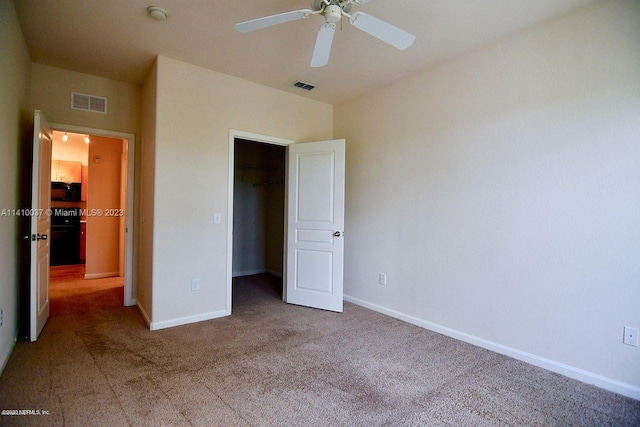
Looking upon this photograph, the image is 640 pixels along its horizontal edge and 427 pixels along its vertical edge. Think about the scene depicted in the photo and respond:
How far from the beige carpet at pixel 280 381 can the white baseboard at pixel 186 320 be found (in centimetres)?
A: 9

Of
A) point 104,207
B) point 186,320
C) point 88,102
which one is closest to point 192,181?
point 186,320

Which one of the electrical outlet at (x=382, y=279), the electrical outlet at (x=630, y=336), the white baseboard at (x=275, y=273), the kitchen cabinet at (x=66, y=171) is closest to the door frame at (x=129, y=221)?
the white baseboard at (x=275, y=273)

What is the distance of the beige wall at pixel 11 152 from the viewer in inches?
87.4

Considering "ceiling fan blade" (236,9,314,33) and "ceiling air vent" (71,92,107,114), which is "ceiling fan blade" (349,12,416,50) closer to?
"ceiling fan blade" (236,9,314,33)

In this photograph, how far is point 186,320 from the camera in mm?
3271

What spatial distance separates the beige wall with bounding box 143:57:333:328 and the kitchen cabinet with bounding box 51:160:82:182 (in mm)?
5158

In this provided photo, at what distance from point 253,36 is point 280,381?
2.77m

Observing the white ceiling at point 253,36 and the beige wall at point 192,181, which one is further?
the beige wall at point 192,181

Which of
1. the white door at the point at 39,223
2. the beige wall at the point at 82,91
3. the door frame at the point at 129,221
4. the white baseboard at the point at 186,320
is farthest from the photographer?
the door frame at the point at 129,221

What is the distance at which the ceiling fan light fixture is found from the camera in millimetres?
2340

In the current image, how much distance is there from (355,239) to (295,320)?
1.28 m

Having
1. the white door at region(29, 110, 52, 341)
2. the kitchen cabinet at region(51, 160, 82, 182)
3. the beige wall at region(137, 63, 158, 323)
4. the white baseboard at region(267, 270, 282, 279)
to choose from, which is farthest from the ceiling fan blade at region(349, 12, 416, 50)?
the kitchen cabinet at region(51, 160, 82, 182)

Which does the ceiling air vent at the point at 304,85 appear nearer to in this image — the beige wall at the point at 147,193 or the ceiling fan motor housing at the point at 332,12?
the beige wall at the point at 147,193

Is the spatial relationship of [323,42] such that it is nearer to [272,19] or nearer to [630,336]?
[272,19]
